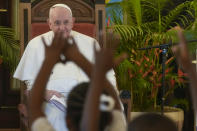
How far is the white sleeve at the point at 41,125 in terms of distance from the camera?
1.17m

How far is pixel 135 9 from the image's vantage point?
565 cm

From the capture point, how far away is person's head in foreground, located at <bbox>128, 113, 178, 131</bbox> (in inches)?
45.7

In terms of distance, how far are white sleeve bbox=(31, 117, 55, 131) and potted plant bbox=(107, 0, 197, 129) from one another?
13.3 feet

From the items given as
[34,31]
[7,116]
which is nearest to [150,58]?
[34,31]

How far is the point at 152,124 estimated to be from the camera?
1163 millimetres

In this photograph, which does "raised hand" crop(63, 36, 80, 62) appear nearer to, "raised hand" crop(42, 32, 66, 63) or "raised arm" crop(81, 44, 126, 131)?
"raised hand" crop(42, 32, 66, 63)

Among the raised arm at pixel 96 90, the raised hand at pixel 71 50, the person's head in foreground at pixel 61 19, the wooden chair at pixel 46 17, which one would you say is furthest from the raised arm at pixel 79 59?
the wooden chair at pixel 46 17

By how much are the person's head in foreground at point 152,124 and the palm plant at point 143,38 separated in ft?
13.2

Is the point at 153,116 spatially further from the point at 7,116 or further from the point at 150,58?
the point at 7,116

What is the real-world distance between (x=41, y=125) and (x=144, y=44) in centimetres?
458

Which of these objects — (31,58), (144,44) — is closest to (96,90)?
(31,58)

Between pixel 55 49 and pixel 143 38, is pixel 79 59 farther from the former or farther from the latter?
pixel 143 38

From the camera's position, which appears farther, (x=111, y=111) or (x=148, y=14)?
(x=148, y=14)

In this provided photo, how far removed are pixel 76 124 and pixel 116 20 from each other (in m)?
4.86
